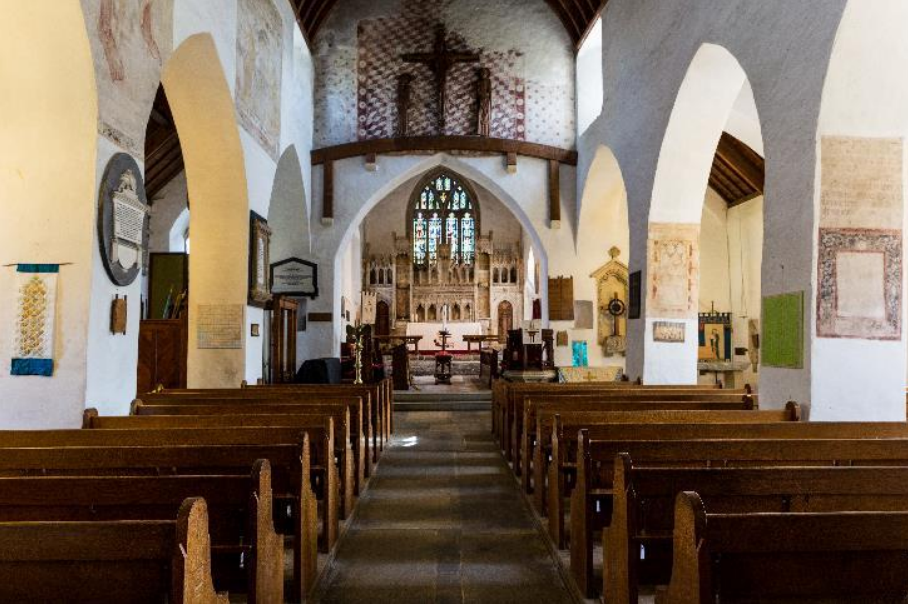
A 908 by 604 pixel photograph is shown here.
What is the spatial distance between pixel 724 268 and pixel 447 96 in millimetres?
6159

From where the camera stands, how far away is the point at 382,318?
1989 centimetres

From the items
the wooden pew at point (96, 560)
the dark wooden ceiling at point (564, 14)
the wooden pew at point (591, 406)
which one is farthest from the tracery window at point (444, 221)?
the wooden pew at point (96, 560)

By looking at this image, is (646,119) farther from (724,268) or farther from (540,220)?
(724,268)

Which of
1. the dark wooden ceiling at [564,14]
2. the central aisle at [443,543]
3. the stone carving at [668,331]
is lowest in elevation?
the central aisle at [443,543]

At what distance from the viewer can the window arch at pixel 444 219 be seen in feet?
66.4

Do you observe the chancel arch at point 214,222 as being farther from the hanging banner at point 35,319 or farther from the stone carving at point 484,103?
the stone carving at point 484,103

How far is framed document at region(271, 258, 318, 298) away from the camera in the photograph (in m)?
11.4

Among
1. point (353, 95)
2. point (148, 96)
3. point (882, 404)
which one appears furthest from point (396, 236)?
point (882, 404)

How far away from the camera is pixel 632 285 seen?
8578mm

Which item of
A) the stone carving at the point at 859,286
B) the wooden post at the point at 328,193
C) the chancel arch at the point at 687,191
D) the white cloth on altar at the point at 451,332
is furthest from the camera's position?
the white cloth on altar at the point at 451,332

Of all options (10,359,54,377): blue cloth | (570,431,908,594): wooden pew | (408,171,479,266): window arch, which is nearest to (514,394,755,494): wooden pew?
(570,431,908,594): wooden pew

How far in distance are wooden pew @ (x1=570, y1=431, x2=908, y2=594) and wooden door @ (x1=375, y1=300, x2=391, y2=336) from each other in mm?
17110

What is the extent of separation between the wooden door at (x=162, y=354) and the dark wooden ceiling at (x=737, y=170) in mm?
8715

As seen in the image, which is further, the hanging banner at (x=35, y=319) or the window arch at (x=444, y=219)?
the window arch at (x=444, y=219)
